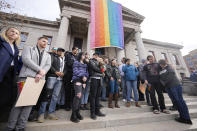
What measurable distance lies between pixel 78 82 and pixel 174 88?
3.03m

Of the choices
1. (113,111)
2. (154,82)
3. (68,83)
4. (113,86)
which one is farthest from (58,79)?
(154,82)

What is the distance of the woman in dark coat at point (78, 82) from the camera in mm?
2145

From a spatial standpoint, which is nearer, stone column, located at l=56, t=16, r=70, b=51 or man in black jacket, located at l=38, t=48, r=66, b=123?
man in black jacket, located at l=38, t=48, r=66, b=123

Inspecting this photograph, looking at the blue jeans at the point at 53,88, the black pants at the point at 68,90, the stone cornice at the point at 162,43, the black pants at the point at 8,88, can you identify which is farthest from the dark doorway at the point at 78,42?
the stone cornice at the point at 162,43

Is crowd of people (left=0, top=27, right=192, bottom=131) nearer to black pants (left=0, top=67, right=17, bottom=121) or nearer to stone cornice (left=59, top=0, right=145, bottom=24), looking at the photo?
black pants (left=0, top=67, right=17, bottom=121)

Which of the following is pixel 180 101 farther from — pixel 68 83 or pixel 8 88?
pixel 8 88

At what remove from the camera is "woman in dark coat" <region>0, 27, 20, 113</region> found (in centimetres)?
147

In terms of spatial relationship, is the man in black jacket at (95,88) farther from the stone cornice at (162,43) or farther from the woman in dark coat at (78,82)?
the stone cornice at (162,43)

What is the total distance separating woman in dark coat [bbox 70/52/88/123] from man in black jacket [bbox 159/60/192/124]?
8.97 feet

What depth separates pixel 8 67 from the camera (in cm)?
153

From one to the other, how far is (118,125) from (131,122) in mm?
421

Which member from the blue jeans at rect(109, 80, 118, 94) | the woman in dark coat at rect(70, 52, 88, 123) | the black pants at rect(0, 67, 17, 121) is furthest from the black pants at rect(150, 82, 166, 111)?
the black pants at rect(0, 67, 17, 121)

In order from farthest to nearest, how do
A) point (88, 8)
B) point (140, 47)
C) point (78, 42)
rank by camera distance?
point (78, 42) → point (140, 47) → point (88, 8)

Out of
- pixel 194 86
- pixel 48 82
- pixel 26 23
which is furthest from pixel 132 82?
pixel 26 23
